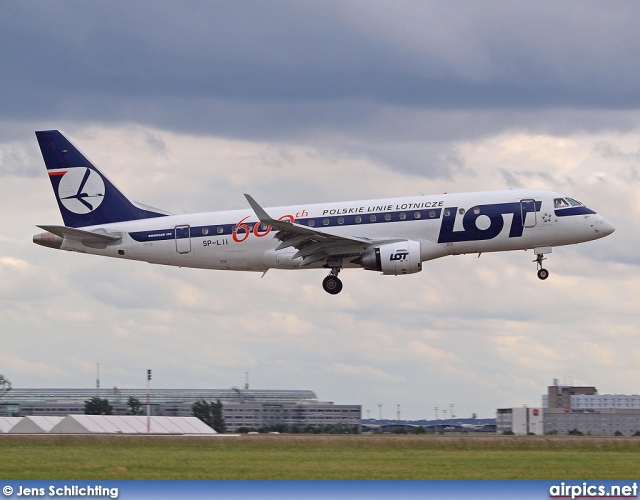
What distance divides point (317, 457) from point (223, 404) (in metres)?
76.0

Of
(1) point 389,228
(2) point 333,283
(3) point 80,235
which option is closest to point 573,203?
(1) point 389,228

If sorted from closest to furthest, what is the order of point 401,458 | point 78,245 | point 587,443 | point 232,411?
1. point 401,458
2. point 587,443
3. point 78,245
4. point 232,411

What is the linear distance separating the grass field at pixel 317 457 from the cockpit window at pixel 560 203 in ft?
42.5

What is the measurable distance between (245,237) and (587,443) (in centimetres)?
2217

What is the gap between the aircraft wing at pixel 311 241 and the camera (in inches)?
2314

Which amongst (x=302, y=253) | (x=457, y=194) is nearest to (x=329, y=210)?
(x=302, y=253)

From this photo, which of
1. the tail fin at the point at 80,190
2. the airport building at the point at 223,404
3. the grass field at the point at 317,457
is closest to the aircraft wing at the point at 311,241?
the tail fin at the point at 80,190

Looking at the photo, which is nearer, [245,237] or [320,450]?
[320,450]

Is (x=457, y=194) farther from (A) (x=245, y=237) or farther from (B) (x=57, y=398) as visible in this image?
(B) (x=57, y=398)

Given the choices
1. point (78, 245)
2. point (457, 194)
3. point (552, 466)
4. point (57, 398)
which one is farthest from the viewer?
point (57, 398)

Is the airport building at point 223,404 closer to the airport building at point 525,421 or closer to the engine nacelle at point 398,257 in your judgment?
the airport building at point 525,421

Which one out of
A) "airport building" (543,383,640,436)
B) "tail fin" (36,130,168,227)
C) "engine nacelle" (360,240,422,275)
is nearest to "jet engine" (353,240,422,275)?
"engine nacelle" (360,240,422,275)

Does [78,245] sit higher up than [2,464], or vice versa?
[78,245]

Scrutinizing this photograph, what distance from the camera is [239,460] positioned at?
4269 cm
